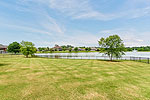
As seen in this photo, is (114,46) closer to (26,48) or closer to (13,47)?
(26,48)

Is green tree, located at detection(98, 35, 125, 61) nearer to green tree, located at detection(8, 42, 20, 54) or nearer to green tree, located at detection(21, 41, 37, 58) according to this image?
green tree, located at detection(21, 41, 37, 58)

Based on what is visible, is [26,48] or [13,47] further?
[13,47]

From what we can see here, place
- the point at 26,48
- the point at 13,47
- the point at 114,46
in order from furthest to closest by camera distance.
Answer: the point at 13,47
the point at 26,48
the point at 114,46

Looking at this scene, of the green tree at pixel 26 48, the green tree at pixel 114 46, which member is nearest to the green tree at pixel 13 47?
the green tree at pixel 26 48

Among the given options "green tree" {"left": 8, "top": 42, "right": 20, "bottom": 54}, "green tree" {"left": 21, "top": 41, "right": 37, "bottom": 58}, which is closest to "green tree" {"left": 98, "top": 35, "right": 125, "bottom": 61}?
"green tree" {"left": 21, "top": 41, "right": 37, "bottom": 58}

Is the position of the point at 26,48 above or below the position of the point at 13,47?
below

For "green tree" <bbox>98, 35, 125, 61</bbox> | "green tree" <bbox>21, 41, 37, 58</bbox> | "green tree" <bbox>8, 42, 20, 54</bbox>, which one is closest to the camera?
"green tree" <bbox>98, 35, 125, 61</bbox>

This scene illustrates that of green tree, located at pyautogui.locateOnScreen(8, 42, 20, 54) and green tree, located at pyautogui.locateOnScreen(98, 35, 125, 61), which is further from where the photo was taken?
green tree, located at pyautogui.locateOnScreen(8, 42, 20, 54)

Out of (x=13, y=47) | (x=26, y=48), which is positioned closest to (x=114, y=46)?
(x=26, y=48)

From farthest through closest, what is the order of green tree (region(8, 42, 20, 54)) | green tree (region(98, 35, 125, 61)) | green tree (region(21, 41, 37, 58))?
green tree (region(8, 42, 20, 54))
green tree (region(21, 41, 37, 58))
green tree (region(98, 35, 125, 61))

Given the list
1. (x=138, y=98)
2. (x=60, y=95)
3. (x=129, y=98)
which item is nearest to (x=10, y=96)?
(x=60, y=95)

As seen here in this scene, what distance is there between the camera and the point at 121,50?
24484 mm

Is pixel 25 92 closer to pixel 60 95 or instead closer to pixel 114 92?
pixel 60 95

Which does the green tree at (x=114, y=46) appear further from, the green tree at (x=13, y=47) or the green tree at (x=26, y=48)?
the green tree at (x=13, y=47)
